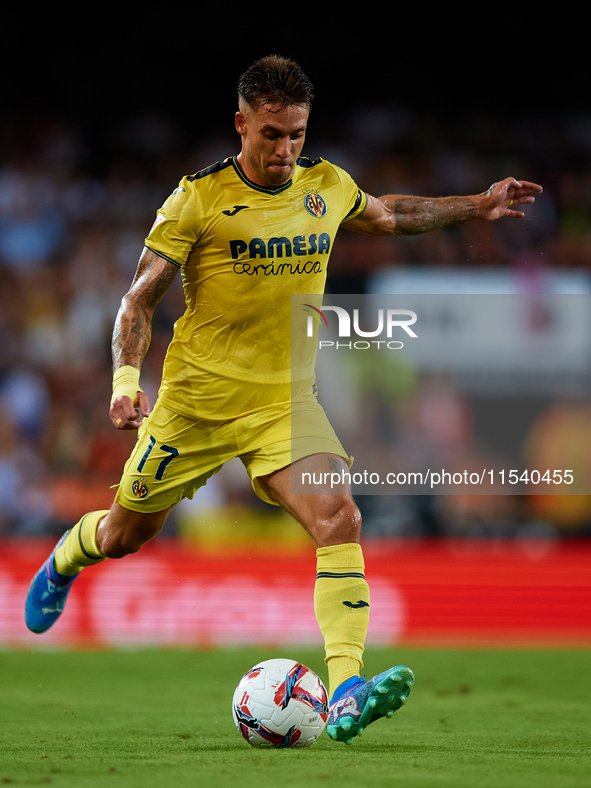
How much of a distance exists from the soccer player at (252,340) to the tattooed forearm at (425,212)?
8 centimetres

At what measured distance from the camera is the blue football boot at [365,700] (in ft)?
13.6

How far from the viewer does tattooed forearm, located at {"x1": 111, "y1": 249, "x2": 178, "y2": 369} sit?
4789 mm

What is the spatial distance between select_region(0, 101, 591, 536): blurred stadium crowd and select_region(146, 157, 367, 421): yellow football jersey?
18.5 feet

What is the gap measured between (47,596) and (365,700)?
255cm

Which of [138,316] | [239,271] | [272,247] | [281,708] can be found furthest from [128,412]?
[281,708]

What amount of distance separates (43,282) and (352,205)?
777 centimetres

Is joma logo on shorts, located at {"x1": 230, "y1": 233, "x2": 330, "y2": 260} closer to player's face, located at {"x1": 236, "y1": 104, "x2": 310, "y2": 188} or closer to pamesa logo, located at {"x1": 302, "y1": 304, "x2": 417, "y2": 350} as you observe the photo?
player's face, located at {"x1": 236, "y1": 104, "x2": 310, "y2": 188}

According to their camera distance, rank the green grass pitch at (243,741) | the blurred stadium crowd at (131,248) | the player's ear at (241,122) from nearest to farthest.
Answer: the green grass pitch at (243,741)
the player's ear at (241,122)
the blurred stadium crowd at (131,248)

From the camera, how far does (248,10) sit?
15.6 meters

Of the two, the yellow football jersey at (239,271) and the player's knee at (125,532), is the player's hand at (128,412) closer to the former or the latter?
the yellow football jersey at (239,271)

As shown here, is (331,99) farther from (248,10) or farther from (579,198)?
(579,198)

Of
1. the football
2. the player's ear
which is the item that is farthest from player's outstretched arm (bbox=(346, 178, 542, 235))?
the football

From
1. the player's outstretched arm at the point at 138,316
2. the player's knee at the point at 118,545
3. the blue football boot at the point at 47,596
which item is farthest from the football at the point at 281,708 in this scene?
the blue football boot at the point at 47,596

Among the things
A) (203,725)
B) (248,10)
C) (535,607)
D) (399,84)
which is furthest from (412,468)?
(248,10)
